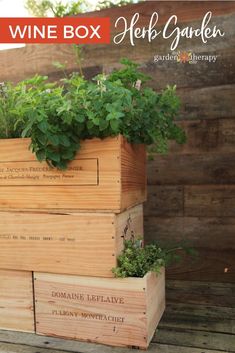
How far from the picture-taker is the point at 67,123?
4.44ft

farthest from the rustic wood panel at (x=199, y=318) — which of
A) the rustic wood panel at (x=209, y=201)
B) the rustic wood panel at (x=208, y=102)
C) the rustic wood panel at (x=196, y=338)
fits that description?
the rustic wood panel at (x=208, y=102)

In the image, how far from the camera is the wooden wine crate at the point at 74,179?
1421 mm

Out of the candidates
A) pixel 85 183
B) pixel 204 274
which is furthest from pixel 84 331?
pixel 204 274

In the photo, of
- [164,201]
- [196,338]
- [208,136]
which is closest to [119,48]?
[208,136]

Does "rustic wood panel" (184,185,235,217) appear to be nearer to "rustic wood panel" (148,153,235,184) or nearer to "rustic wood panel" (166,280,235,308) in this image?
"rustic wood panel" (148,153,235,184)

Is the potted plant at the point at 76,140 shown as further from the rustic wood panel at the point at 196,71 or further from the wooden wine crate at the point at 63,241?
the rustic wood panel at the point at 196,71

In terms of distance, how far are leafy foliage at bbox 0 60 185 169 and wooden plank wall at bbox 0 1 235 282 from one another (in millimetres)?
620

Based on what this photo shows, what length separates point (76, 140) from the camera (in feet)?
4.62

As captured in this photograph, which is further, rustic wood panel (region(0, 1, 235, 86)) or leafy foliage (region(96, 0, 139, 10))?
leafy foliage (region(96, 0, 139, 10))

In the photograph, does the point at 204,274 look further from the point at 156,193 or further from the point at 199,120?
the point at 199,120

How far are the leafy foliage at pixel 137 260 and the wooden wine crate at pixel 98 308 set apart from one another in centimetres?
3

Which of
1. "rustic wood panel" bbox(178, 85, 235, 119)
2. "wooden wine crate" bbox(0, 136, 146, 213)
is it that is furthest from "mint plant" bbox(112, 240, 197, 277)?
"rustic wood panel" bbox(178, 85, 235, 119)

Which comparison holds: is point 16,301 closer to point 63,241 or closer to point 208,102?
point 63,241

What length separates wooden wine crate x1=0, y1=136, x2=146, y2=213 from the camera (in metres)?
1.42
